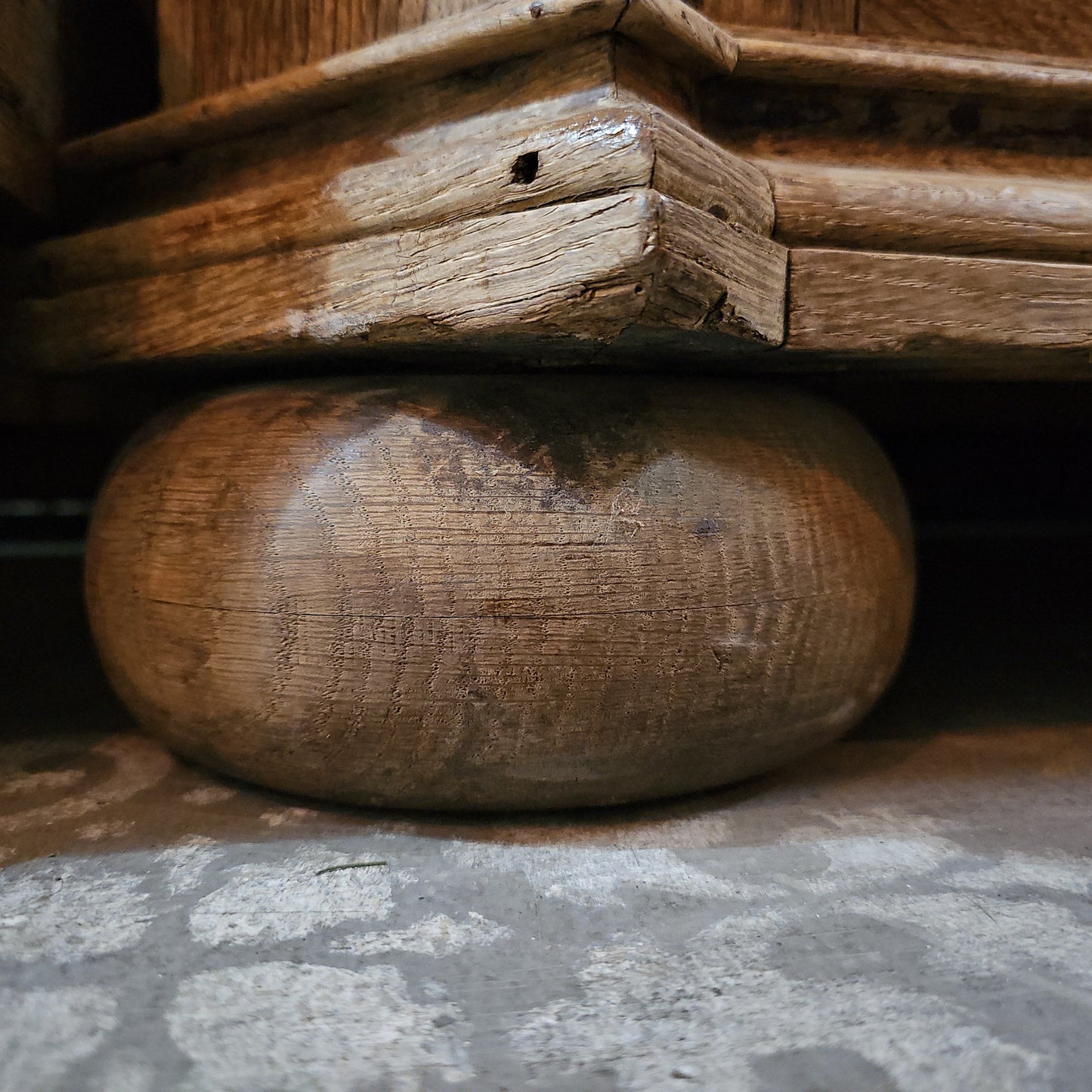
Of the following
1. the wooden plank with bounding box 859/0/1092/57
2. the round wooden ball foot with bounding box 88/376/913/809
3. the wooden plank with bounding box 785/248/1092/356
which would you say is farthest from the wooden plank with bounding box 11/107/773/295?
the wooden plank with bounding box 859/0/1092/57

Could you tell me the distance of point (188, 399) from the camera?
4.63 feet

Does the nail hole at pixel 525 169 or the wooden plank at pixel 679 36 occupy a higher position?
the wooden plank at pixel 679 36

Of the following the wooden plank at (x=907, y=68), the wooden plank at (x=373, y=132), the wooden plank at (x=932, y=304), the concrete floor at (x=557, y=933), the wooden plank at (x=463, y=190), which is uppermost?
the wooden plank at (x=907, y=68)

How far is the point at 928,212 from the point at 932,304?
0.14m

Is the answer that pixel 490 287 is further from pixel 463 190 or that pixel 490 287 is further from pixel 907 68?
pixel 907 68

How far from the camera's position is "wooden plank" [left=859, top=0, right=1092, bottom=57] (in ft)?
4.28

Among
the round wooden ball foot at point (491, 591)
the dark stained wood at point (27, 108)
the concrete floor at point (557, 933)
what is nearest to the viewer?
the concrete floor at point (557, 933)

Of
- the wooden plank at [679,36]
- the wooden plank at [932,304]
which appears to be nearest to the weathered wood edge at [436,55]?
the wooden plank at [679,36]

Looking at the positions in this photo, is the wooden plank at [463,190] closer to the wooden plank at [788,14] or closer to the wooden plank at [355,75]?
the wooden plank at [355,75]

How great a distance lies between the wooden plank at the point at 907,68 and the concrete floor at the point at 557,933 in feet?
3.46

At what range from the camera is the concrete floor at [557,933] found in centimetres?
77

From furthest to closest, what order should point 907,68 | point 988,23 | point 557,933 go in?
point 988,23 → point 907,68 → point 557,933

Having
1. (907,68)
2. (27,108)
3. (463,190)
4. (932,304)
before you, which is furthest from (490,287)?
(27,108)

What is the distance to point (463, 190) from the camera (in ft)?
3.43
